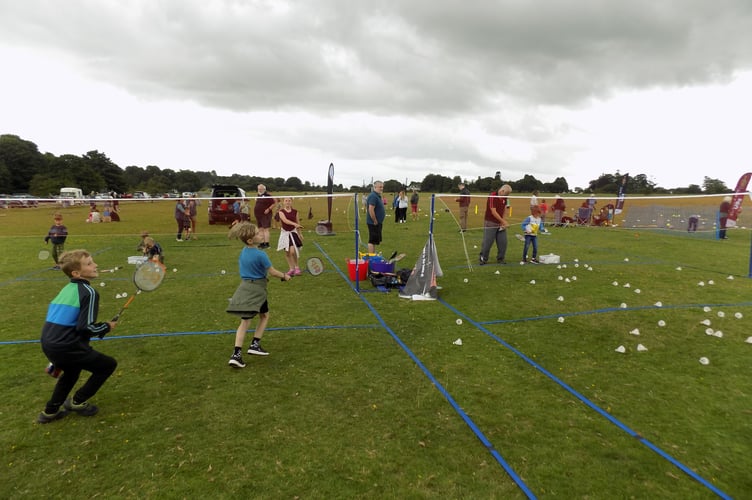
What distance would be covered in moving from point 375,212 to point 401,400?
6.69 m

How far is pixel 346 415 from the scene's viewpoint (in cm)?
452

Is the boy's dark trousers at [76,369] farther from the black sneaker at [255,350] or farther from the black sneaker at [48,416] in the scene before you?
the black sneaker at [255,350]

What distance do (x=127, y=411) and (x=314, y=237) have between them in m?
17.2

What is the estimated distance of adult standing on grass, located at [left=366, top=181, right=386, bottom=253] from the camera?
1038 centimetres

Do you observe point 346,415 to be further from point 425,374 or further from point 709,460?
point 709,460

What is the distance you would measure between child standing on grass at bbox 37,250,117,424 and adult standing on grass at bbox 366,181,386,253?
7.01 m

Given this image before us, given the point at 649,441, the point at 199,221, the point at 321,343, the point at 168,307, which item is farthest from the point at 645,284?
the point at 199,221

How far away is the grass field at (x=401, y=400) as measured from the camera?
3.52 metres

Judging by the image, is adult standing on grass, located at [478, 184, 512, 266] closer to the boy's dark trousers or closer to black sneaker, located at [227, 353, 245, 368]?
black sneaker, located at [227, 353, 245, 368]

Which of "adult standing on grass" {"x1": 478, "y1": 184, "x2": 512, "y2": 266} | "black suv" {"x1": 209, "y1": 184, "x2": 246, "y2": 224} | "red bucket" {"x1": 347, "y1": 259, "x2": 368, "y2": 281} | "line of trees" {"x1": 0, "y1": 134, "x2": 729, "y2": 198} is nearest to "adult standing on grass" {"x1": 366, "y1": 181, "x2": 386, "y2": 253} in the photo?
"red bucket" {"x1": 347, "y1": 259, "x2": 368, "y2": 281}

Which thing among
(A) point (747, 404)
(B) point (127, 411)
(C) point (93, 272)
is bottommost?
(B) point (127, 411)

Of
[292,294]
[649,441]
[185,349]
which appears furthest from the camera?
[292,294]

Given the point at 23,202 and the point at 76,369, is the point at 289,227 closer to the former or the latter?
the point at 76,369

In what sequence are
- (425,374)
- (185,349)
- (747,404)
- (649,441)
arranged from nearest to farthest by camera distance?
(649,441), (747,404), (425,374), (185,349)
